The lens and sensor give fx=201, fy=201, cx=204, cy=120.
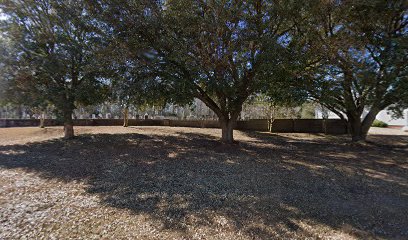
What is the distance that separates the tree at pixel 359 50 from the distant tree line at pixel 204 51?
0.13 feet

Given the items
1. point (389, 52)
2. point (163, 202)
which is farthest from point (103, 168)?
point (389, 52)

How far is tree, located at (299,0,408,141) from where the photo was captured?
712 cm

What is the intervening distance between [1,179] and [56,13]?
7.22m

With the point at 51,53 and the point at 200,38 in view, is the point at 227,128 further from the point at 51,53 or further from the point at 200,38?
the point at 51,53

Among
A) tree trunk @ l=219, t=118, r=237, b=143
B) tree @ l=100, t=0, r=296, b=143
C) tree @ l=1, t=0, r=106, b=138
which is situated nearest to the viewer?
tree @ l=100, t=0, r=296, b=143

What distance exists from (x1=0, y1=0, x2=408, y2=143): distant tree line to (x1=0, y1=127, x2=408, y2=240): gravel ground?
2.66 meters

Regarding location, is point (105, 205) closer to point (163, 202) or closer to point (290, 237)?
point (163, 202)

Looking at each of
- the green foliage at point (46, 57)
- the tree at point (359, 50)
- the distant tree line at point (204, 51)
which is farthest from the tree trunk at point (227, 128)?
the green foliage at point (46, 57)

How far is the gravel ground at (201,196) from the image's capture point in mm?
A: 3061

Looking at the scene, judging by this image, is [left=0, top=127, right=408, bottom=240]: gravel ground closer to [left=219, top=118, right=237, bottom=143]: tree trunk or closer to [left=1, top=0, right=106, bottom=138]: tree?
[left=219, top=118, right=237, bottom=143]: tree trunk

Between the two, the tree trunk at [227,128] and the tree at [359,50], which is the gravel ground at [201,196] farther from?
the tree at [359,50]

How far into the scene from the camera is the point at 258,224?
10.5 feet

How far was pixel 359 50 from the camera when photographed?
7.68 m

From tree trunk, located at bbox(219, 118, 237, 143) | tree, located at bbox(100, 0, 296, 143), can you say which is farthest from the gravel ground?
tree, located at bbox(100, 0, 296, 143)
